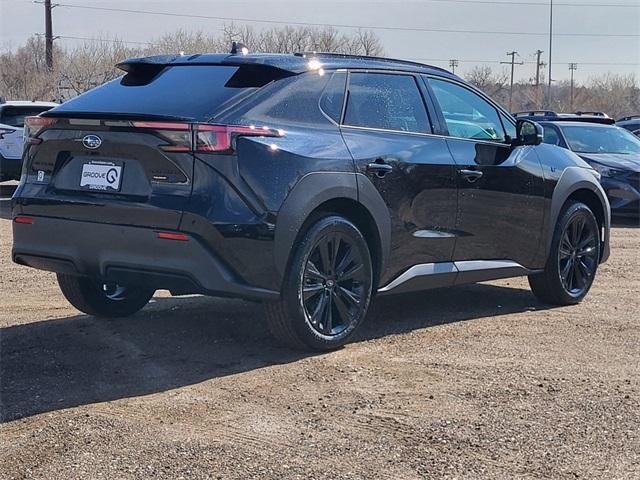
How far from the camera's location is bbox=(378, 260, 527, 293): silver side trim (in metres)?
6.05

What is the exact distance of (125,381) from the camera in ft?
16.2

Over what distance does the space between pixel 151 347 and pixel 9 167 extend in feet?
36.9

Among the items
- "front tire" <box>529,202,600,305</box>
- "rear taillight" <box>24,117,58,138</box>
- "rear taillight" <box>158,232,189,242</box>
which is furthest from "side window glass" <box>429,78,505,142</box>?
"rear taillight" <box>24,117,58,138</box>

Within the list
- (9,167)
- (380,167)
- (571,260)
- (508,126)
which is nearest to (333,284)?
(380,167)

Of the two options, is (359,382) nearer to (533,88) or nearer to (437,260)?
(437,260)

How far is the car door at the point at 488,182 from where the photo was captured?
6492 mm

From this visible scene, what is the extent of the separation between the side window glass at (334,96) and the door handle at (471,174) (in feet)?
3.59

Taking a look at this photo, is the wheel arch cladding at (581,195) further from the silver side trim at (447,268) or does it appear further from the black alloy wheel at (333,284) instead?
the black alloy wheel at (333,284)

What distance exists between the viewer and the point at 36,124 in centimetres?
551

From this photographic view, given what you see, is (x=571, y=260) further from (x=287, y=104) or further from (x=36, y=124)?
(x=36, y=124)

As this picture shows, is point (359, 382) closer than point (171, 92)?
Yes

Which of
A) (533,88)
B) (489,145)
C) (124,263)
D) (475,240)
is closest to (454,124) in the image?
(489,145)

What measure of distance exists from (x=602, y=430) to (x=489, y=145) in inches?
114

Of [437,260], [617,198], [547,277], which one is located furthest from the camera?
[617,198]
